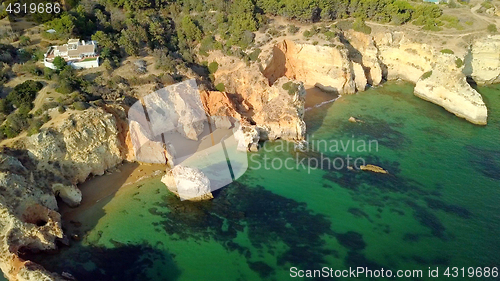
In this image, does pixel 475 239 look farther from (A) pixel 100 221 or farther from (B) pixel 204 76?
(B) pixel 204 76

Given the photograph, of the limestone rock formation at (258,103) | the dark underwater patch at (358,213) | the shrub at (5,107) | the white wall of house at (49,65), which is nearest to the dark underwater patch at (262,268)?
the dark underwater patch at (358,213)

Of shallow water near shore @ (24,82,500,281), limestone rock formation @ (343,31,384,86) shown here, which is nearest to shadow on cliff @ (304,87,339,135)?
shallow water near shore @ (24,82,500,281)

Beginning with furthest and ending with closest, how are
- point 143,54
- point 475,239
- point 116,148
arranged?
point 143,54 → point 116,148 → point 475,239

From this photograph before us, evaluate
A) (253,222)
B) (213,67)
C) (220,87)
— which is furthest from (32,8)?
(253,222)

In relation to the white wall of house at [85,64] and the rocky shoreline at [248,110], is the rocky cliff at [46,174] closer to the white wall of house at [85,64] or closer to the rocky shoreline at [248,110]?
the rocky shoreline at [248,110]

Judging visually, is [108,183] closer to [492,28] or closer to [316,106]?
[316,106]

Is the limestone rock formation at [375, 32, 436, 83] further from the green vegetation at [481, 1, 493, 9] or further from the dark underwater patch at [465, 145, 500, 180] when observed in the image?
the green vegetation at [481, 1, 493, 9]

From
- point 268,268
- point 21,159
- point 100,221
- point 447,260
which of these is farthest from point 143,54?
point 447,260
